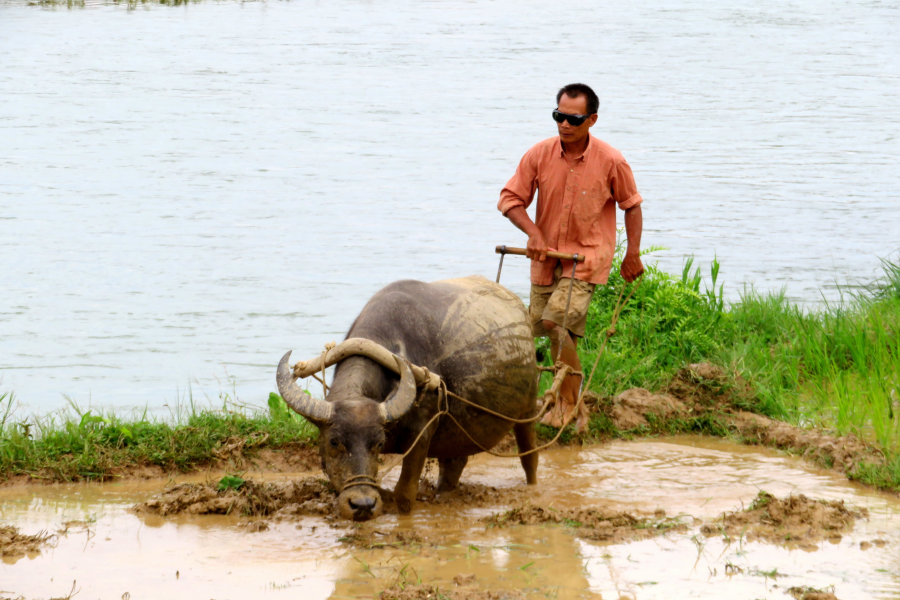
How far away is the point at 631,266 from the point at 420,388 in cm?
218

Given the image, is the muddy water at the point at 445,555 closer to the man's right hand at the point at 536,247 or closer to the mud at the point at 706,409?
the mud at the point at 706,409

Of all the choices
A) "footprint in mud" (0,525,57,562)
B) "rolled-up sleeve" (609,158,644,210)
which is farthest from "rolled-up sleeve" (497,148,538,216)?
"footprint in mud" (0,525,57,562)

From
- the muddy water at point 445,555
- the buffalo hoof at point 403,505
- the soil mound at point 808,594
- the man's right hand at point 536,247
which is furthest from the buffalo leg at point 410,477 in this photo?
the soil mound at point 808,594

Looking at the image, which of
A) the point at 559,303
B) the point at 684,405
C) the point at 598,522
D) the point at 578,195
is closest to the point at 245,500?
the point at 598,522

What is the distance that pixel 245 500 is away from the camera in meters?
5.41

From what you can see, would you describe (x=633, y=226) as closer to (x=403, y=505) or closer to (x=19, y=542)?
(x=403, y=505)

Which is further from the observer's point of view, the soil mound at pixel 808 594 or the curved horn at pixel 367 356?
the curved horn at pixel 367 356

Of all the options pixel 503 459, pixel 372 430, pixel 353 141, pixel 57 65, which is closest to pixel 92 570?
pixel 372 430

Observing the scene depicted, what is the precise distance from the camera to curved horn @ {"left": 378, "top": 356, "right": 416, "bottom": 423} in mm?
4609

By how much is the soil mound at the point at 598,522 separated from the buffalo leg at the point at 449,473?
0.53 m

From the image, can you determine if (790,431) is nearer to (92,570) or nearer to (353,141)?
(92,570)

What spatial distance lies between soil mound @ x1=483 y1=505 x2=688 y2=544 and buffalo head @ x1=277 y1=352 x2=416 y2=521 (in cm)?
92

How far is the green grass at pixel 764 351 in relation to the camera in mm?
6879

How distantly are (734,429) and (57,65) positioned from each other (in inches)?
933
